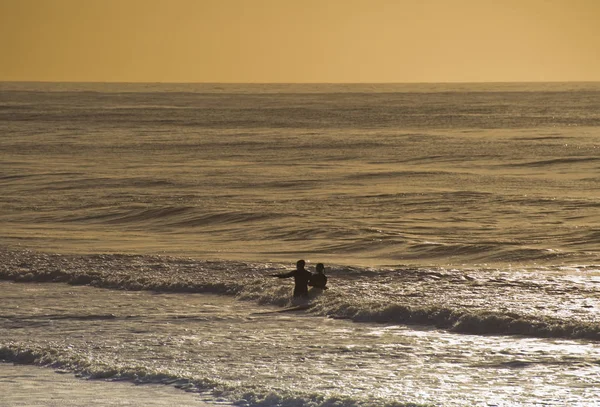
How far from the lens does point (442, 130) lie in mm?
71062

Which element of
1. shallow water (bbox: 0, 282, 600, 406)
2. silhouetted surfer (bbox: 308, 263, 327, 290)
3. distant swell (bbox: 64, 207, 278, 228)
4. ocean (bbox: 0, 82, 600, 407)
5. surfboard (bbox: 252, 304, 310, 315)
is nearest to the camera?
shallow water (bbox: 0, 282, 600, 406)

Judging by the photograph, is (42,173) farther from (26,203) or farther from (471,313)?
(471,313)

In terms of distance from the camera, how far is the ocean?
38.9ft

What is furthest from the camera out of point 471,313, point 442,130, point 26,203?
point 442,130

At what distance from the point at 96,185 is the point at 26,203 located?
5.03 metres

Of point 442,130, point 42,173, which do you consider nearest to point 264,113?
point 442,130

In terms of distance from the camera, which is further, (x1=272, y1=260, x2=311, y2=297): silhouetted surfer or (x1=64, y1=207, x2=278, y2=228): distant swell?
(x1=64, y1=207, x2=278, y2=228): distant swell

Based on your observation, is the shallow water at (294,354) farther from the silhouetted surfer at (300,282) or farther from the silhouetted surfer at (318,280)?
the silhouetted surfer at (318,280)

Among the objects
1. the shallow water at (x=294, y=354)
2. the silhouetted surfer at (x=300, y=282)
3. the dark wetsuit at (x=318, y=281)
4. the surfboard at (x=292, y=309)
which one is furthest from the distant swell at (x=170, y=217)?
the surfboard at (x=292, y=309)

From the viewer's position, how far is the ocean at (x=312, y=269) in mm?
11852

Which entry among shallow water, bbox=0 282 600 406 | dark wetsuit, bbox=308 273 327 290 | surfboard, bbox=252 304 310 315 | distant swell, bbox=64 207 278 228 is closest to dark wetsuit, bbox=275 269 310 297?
dark wetsuit, bbox=308 273 327 290

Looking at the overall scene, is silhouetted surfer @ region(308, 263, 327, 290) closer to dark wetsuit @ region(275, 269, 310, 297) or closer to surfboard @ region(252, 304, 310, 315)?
dark wetsuit @ region(275, 269, 310, 297)

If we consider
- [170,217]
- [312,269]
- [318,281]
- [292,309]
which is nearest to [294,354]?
[292,309]

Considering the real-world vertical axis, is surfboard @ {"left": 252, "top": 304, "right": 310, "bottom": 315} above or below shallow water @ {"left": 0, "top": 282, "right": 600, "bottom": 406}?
above
